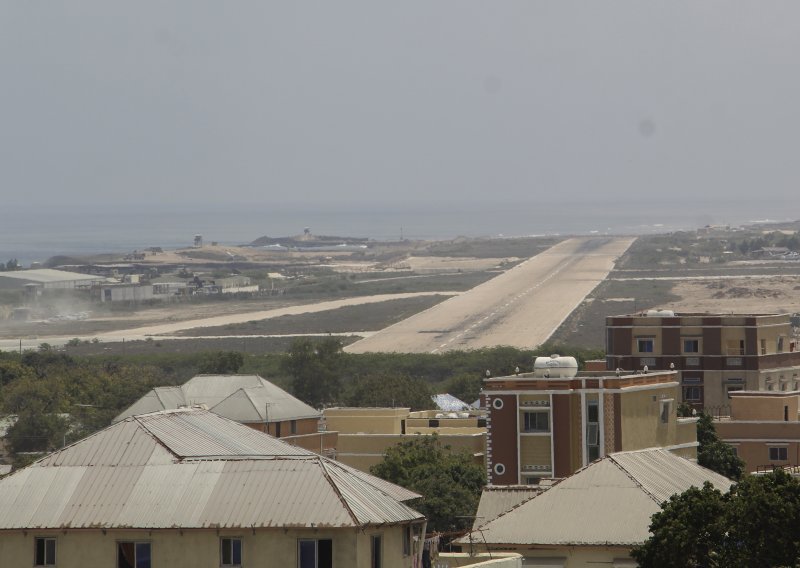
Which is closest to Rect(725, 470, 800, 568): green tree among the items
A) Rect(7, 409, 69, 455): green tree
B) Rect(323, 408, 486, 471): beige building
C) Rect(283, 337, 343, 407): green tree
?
Rect(323, 408, 486, 471): beige building

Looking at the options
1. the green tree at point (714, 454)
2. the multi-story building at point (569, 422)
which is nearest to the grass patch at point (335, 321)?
the green tree at point (714, 454)

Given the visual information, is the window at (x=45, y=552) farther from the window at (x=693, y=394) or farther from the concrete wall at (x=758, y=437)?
the window at (x=693, y=394)

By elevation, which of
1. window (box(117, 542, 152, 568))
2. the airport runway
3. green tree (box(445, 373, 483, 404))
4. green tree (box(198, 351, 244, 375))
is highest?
window (box(117, 542, 152, 568))

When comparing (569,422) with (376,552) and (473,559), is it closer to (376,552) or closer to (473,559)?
(473,559)

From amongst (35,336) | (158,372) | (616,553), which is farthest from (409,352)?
(616,553)

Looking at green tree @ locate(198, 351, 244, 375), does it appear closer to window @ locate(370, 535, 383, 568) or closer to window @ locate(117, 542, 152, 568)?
window @ locate(117, 542, 152, 568)

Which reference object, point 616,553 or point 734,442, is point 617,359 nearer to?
point 734,442
